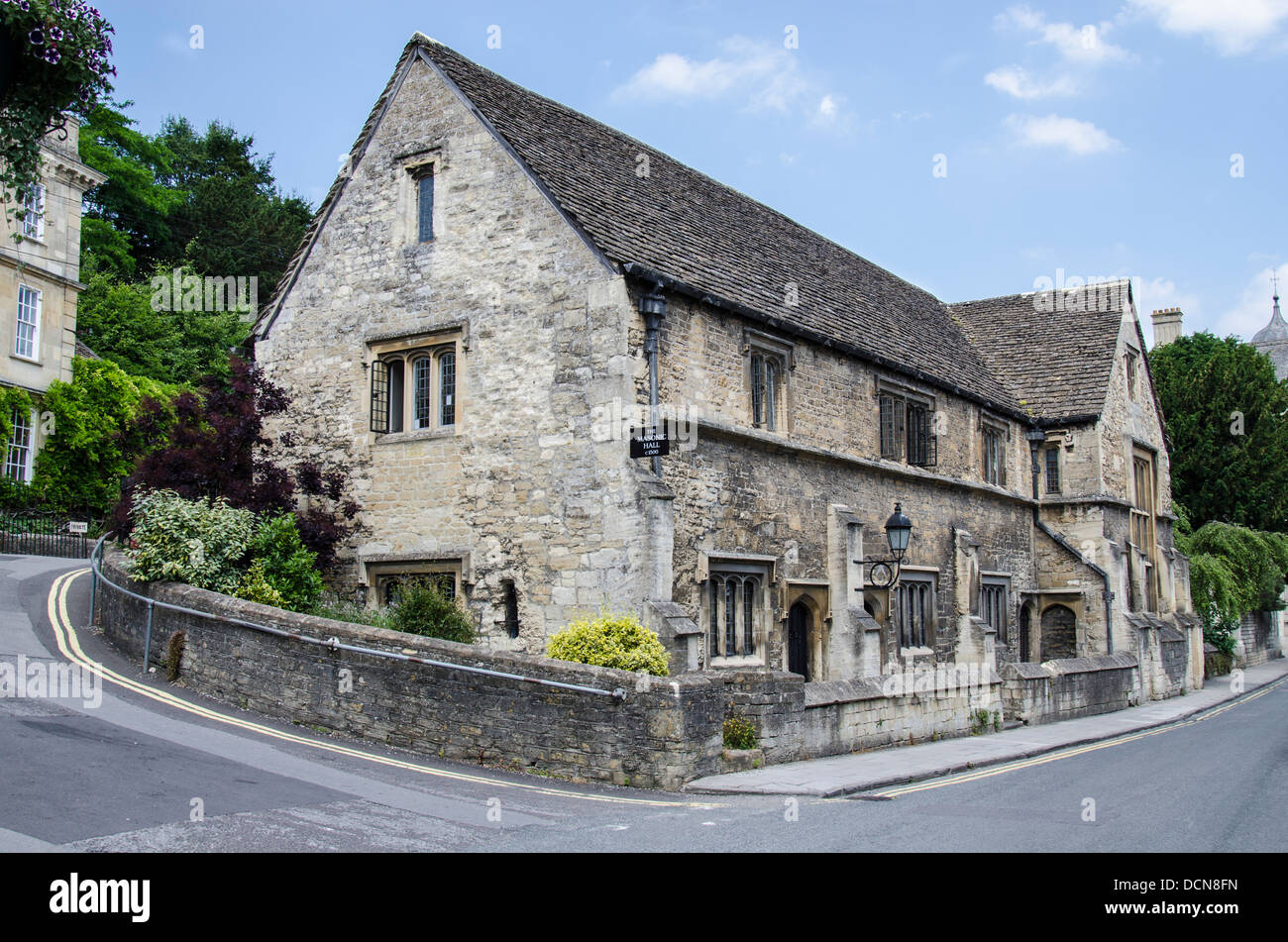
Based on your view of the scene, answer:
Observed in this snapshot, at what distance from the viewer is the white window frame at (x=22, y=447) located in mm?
31109

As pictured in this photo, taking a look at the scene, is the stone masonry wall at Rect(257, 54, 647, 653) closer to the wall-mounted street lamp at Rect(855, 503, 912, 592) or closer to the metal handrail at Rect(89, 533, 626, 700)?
the metal handrail at Rect(89, 533, 626, 700)

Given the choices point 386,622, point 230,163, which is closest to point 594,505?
point 386,622

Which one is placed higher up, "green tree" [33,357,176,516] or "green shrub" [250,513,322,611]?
"green tree" [33,357,176,516]

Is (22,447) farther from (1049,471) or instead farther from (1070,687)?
(1049,471)

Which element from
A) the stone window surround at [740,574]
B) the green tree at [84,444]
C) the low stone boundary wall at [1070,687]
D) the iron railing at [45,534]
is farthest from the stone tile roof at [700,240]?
the green tree at [84,444]

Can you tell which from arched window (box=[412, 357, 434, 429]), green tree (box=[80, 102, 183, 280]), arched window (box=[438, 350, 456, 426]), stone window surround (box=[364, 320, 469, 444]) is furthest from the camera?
green tree (box=[80, 102, 183, 280])

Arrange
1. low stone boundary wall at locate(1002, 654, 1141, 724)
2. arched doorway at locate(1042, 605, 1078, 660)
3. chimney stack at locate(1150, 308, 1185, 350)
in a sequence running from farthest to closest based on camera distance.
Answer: chimney stack at locate(1150, 308, 1185, 350) < arched doorway at locate(1042, 605, 1078, 660) < low stone boundary wall at locate(1002, 654, 1141, 724)

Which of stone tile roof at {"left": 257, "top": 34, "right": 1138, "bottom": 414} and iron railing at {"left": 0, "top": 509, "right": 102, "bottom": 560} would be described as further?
iron railing at {"left": 0, "top": 509, "right": 102, "bottom": 560}

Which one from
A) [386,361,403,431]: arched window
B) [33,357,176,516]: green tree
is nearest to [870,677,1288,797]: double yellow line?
[386,361,403,431]: arched window

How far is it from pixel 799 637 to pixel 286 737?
919cm

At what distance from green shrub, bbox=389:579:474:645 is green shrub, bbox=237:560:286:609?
64.7 inches

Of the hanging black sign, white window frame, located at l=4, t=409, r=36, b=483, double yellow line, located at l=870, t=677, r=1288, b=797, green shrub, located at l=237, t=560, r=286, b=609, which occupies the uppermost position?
white window frame, located at l=4, t=409, r=36, b=483

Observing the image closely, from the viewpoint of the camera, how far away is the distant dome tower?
8212 centimetres

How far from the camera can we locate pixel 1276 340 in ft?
275
